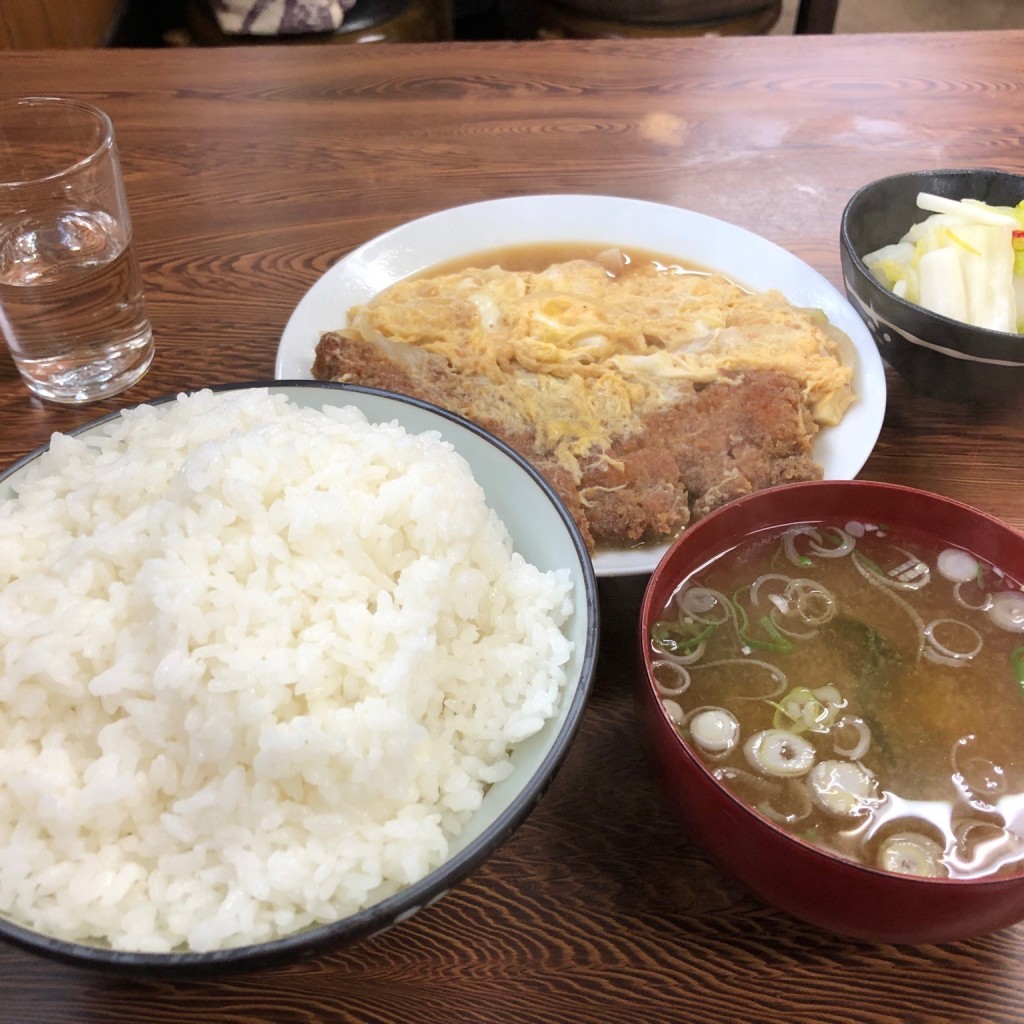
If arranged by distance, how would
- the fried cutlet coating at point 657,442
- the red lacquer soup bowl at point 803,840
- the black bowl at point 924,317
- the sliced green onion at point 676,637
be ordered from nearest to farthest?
the red lacquer soup bowl at point 803,840 < the sliced green onion at point 676,637 < the fried cutlet coating at point 657,442 < the black bowl at point 924,317

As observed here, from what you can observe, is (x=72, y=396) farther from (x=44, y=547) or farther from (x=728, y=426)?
(x=728, y=426)

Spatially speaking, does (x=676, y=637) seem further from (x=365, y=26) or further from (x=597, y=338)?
(x=365, y=26)

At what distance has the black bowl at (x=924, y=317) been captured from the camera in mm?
1762

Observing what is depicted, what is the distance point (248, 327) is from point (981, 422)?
169 centimetres

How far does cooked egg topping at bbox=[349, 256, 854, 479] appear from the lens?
1861 mm

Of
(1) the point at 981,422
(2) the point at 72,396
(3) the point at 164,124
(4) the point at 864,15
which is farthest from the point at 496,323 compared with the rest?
(4) the point at 864,15

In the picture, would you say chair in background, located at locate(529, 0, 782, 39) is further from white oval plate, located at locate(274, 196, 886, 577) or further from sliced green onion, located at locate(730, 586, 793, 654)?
sliced green onion, located at locate(730, 586, 793, 654)

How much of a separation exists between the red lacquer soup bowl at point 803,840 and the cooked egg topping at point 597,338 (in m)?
0.44

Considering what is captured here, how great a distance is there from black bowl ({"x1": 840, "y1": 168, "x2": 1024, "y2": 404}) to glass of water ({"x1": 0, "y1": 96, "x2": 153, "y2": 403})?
157 centimetres

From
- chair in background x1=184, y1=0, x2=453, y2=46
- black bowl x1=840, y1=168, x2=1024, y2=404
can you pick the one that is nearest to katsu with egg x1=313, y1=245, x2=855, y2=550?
black bowl x1=840, y1=168, x2=1024, y2=404

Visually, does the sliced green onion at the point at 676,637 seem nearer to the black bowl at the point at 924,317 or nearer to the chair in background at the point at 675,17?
the black bowl at the point at 924,317

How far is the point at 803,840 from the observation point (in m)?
1.04

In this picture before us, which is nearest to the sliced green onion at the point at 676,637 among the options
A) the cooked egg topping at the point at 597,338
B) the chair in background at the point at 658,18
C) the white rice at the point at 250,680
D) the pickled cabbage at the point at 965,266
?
the white rice at the point at 250,680

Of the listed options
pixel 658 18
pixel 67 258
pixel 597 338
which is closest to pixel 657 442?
pixel 597 338
